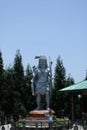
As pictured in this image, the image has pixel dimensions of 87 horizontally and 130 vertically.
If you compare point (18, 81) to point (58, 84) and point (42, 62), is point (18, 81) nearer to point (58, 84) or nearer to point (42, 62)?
point (58, 84)

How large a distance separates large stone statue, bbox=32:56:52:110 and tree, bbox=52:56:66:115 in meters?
10.2

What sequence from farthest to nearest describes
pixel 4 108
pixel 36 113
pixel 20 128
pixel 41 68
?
pixel 4 108 → pixel 41 68 → pixel 36 113 → pixel 20 128

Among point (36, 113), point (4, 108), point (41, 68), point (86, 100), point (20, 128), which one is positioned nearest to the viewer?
point (20, 128)

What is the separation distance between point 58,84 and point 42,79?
11.0 meters

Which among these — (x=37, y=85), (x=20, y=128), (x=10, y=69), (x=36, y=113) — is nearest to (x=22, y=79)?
(x=10, y=69)

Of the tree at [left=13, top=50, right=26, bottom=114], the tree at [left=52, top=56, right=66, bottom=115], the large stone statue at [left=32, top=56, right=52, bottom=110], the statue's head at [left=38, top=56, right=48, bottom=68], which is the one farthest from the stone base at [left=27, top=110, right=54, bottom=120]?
the tree at [left=52, top=56, right=66, bottom=115]

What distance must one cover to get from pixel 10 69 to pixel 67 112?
747cm

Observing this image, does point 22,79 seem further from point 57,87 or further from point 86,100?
point 86,100

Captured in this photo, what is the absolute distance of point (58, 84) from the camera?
142ft

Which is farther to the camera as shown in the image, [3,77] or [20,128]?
[3,77]

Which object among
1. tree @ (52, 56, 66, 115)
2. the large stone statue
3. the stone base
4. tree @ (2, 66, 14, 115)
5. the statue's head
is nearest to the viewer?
the stone base

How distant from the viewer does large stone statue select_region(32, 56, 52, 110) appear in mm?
31625

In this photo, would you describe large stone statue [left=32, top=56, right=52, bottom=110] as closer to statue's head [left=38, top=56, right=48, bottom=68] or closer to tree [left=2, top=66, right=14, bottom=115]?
statue's head [left=38, top=56, right=48, bottom=68]

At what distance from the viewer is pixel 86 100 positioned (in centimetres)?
3828
